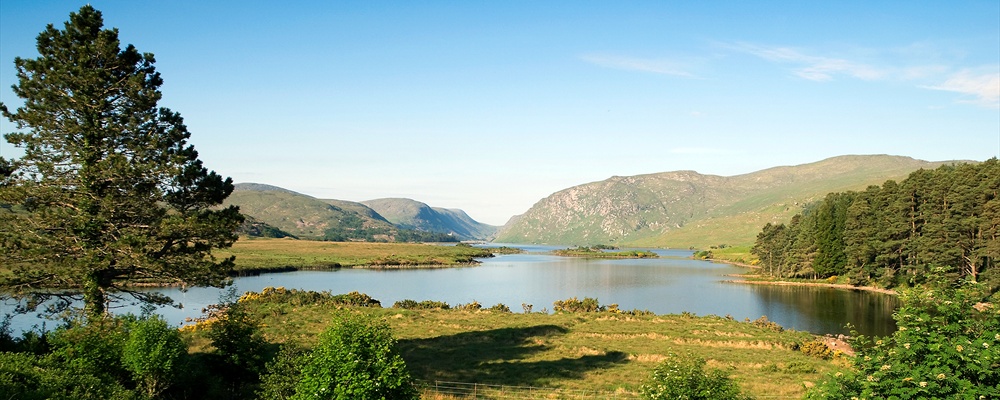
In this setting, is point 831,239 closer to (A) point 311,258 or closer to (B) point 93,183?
(B) point 93,183

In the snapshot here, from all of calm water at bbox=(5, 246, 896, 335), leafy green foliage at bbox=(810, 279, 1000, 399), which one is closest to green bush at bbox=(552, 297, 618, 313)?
calm water at bbox=(5, 246, 896, 335)

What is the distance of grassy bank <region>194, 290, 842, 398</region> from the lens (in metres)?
30.7

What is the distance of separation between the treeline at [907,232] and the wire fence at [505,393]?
5216 cm

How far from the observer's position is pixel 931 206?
263ft

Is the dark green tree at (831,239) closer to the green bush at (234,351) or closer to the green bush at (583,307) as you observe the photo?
the green bush at (583,307)

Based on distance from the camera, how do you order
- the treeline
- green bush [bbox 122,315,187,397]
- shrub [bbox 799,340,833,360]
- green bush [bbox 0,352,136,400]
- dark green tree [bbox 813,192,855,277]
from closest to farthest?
green bush [bbox 0,352,136,400] → green bush [bbox 122,315,187,397] → shrub [bbox 799,340,833,360] → the treeline → dark green tree [bbox 813,192,855,277]

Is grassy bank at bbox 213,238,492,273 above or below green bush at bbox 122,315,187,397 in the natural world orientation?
below

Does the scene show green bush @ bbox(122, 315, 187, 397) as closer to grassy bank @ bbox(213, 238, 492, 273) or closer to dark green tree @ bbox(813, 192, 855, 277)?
grassy bank @ bbox(213, 238, 492, 273)

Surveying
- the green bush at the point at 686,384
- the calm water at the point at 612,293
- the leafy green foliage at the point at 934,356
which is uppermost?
the leafy green foliage at the point at 934,356

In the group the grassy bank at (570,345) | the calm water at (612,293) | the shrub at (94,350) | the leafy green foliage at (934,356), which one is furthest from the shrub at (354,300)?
the leafy green foliage at (934,356)

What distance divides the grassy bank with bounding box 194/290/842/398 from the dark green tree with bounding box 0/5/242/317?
8070 mm

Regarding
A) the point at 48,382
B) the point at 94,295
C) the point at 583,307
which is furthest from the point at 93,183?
the point at 583,307

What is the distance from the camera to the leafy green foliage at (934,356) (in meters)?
10.9

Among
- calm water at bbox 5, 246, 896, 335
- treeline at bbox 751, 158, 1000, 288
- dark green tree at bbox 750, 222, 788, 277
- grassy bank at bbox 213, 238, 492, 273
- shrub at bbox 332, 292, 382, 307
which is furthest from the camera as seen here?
grassy bank at bbox 213, 238, 492, 273
